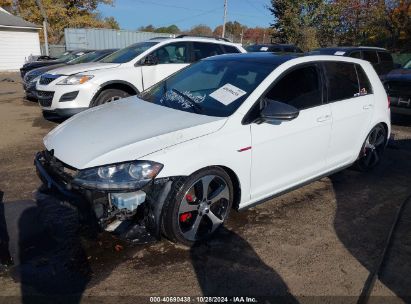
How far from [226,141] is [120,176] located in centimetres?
95

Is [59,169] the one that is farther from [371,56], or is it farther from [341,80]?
[371,56]

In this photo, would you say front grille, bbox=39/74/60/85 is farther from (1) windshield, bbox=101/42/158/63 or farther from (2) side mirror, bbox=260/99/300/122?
(2) side mirror, bbox=260/99/300/122

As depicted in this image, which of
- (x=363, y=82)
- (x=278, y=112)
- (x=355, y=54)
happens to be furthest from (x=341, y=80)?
(x=355, y=54)

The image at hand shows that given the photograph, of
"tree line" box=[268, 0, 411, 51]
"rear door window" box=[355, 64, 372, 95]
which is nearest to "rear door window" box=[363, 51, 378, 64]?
"rear door window" box=[355, 64, 372, 95]

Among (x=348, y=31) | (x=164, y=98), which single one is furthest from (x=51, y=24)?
(x=164, y=98)

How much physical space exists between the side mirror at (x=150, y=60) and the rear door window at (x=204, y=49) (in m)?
0.96

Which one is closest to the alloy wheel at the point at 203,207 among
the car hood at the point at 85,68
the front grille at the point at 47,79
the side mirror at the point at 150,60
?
the car hood at the point at 85,68

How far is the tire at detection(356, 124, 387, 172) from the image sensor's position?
5.02 meters

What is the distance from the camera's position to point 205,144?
3098 mm

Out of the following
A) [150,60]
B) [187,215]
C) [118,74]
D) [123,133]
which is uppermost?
[150,60]

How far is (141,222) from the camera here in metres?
3.02

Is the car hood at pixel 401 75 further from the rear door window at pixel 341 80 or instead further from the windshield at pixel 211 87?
the windshield at pixel 211 87

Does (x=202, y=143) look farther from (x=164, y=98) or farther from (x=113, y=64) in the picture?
(x=113, y=64)

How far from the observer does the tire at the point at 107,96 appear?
6965 mm
